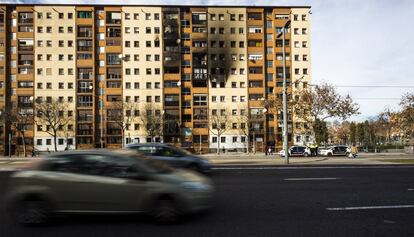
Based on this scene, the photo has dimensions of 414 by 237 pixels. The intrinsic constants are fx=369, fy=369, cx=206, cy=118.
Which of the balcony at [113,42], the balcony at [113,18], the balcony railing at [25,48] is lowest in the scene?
the balcony railing at [25,48]

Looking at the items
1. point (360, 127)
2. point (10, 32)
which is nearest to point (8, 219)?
point (10, 32)

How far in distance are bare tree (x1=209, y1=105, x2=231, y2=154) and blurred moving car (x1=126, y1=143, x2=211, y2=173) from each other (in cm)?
5837

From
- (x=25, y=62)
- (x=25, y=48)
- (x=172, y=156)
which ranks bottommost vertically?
(x=172, y=156)

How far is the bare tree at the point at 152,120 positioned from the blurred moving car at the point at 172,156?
183 ft

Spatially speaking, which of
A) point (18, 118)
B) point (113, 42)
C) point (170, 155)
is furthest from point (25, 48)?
point (170, 155)

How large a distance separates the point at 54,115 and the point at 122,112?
11993mm

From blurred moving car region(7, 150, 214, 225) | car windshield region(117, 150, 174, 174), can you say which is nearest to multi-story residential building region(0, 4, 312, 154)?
car windshield region(117, 150, 174, 174)

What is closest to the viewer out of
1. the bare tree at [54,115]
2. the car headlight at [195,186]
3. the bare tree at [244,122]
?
the car headlight at [195,186]

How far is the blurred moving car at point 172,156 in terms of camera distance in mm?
14945

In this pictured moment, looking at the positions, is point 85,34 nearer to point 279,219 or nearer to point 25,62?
point 25,62

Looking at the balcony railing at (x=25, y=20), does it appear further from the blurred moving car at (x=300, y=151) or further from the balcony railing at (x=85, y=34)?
the blurred moving car at (x=300, y=151)

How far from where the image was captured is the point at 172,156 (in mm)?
15156

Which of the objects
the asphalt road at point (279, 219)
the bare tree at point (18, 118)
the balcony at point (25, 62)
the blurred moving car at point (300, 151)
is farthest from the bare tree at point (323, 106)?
the balcony at point (25, 62)

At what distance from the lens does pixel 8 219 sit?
7836 mm
